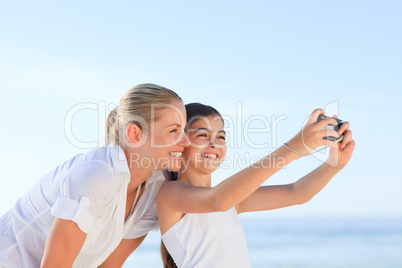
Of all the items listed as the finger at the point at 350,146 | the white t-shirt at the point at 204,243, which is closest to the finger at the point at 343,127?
the finger at the point at 350,146

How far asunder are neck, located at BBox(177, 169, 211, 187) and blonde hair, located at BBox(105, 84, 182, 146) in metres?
0.54

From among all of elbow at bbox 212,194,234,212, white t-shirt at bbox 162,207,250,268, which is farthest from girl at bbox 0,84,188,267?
elbow at bbox 212,194,234,212

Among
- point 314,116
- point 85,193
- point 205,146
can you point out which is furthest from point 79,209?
point 314,116

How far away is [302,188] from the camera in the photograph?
3.67 metres

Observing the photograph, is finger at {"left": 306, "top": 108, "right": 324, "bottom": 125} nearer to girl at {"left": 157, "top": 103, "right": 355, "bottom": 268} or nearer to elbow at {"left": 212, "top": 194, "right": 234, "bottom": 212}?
girl at {"left": 157, "top": 103, "right": 355, "bottom": 268}

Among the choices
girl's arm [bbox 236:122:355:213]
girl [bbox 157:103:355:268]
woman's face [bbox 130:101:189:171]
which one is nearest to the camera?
girl [bbox 157:103:355:268]

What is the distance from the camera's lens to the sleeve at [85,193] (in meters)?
2.79

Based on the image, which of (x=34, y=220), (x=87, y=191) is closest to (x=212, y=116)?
(x=87, y=191)

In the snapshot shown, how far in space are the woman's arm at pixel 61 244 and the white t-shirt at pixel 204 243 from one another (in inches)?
30.3

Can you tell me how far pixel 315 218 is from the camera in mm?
26375

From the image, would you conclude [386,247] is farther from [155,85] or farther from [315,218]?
[155,85]

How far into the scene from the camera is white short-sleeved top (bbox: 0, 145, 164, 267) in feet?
9.29

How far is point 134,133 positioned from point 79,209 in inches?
29.8

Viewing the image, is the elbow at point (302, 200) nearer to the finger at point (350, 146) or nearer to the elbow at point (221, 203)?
the finger at point (350, 146)
